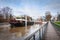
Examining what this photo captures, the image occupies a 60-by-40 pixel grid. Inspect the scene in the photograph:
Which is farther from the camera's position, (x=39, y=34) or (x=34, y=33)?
(x=39, y=34)

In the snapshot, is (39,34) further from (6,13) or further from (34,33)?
(6,13)

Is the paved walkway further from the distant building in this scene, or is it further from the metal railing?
the distant building

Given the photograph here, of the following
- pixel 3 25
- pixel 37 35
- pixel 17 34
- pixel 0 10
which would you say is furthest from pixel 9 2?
pixel 37 35

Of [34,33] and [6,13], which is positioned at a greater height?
[6,13]

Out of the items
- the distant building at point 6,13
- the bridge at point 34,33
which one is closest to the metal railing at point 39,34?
the bridge at point 34,33

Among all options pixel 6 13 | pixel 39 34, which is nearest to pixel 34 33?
pixel 39 34

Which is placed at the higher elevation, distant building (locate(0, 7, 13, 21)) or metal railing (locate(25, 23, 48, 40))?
distant building (locate(0, 7, 13, 21))

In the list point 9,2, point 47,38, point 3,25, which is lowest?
point 47,38

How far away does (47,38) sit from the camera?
5.90 feet

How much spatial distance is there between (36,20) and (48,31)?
214mm

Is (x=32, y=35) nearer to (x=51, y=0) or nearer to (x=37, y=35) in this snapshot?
(x=37, y=35)

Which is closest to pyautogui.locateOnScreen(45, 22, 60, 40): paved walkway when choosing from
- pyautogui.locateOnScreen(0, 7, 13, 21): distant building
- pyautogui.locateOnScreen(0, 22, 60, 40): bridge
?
pyautogui.locateOnScreen(0, 22, 60, 40): bridge

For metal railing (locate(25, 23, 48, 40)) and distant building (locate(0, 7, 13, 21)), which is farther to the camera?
distant building (locate(0, 7, 13, 21))

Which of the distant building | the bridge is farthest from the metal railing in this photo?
the distant building
